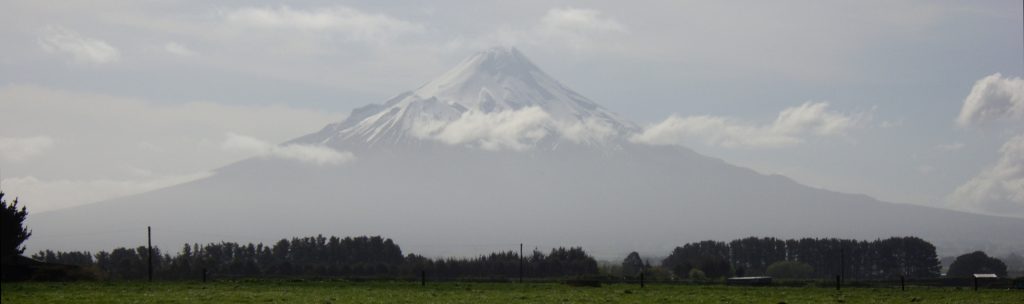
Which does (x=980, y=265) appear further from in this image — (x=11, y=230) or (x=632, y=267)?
(x=11, y=230)

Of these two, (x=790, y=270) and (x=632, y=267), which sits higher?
(x=632, y=267)

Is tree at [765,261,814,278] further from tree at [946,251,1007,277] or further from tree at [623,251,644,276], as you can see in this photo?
tree at [623,251,644,276]

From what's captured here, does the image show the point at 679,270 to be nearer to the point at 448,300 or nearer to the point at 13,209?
the point at 13,209

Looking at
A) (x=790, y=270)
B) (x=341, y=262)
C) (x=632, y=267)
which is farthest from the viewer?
(x=790, y=270)

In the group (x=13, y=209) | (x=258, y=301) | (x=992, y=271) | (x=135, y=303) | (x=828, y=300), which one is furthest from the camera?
(x=992, y=271)

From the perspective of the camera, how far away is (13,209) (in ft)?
247

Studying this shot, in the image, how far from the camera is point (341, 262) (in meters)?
179

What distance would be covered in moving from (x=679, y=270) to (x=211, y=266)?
58938mm

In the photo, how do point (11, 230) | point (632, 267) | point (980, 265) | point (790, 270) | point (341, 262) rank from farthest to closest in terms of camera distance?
1. point (790, 270)
2. point (341, 262)
3. point (980, 265)
4. point (632, 267)
5. point (11, 230)

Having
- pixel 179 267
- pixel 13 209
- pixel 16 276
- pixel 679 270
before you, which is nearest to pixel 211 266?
pixel 179 267

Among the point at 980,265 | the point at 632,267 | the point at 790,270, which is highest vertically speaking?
the point at 632,267

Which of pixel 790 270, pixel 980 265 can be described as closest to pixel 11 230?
pixel 790 270

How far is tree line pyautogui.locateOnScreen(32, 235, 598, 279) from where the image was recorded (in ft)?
431

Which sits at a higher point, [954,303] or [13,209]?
[13,209]
